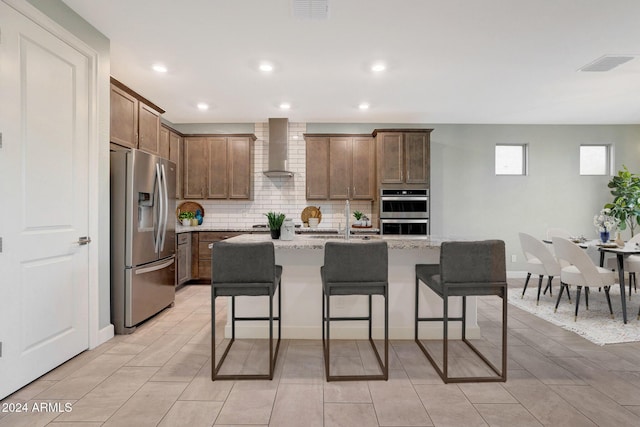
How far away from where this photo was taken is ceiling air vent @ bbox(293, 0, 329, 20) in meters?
2.56

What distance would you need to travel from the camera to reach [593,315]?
3795 mm

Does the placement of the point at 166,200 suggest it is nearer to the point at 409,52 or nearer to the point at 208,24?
the point at 208,24

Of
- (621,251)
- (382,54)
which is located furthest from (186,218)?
(621,251)

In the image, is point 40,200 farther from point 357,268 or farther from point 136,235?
point 357,268

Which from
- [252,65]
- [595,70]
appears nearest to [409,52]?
[252,65]

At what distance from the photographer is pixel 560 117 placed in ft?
18.7

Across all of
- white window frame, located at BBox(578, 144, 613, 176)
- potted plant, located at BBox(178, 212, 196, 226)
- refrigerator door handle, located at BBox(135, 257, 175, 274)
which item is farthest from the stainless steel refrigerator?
white window frame, located at BBox(578, 144, 613, 176)

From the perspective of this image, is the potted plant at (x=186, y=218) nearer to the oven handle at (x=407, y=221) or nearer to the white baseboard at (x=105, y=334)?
the white baseboard at (x=105, y=334)

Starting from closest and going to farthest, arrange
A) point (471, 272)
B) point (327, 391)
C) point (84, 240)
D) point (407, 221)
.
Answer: point (327, 391) → point (471, 272) → point (84, 240) → point (407, 221)

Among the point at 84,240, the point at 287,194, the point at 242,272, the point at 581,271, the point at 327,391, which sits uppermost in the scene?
the point at 287,194

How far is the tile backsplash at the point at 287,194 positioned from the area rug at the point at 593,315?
2857mm

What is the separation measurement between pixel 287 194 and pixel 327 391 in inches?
166

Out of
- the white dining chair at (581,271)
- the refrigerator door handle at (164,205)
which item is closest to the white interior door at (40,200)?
the refrigerator door handle at (164,205)

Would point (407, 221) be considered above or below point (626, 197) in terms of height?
below
